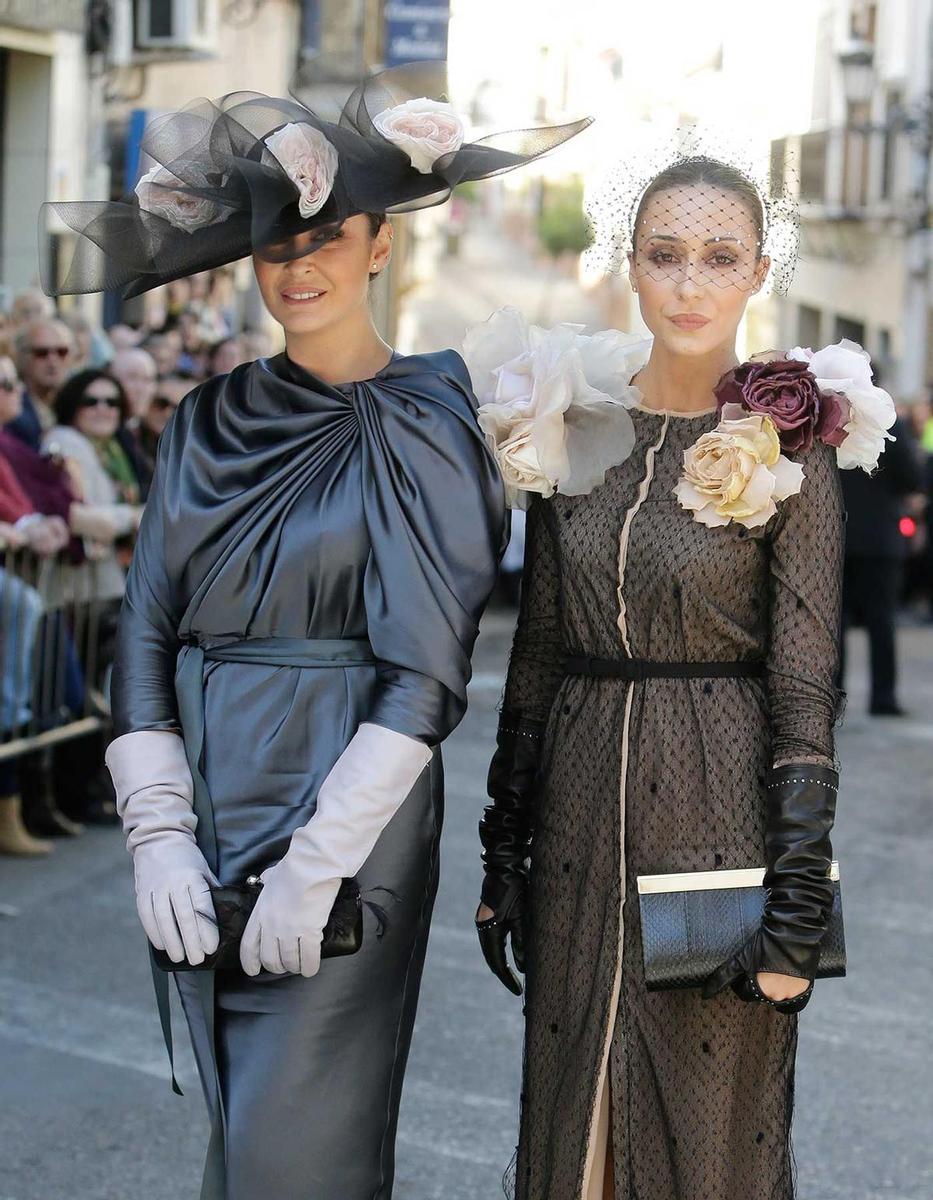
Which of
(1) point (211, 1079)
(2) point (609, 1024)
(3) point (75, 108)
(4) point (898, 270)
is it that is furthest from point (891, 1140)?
(4) point (898, 270)

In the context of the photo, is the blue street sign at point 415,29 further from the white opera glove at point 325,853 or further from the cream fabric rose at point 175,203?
the white opera glove at point 325,853

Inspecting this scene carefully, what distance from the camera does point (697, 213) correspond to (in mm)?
3236

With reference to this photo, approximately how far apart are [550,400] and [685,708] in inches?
22.3

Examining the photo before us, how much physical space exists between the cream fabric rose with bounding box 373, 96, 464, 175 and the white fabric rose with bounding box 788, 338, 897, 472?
72cm

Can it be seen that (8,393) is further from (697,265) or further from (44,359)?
(697,265)

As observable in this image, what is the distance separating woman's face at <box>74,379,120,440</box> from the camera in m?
7.98

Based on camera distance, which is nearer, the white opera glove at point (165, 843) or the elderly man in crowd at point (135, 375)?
the white opera glove at point (165, 843)

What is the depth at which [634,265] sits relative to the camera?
3.31m

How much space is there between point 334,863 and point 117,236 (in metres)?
1.06

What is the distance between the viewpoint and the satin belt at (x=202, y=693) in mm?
3061

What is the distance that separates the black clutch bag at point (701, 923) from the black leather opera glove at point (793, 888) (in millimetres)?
32

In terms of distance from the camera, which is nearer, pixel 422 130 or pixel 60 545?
pixel 422 130

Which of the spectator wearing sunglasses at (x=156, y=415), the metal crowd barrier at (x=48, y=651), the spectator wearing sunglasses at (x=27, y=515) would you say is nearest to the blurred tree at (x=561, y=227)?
the spectator wearing sunglasses at (x=156, y=415)

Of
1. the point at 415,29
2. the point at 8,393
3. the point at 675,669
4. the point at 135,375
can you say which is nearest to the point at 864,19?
the point at 415,29
